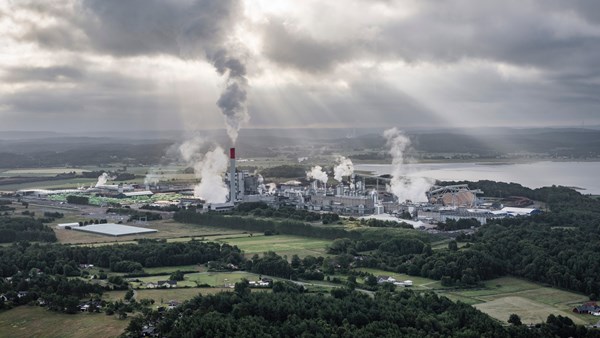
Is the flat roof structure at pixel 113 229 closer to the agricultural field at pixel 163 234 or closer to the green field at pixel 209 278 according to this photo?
the agricultural field at pixel 163 234

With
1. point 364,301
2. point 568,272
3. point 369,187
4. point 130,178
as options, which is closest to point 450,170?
point 369,187

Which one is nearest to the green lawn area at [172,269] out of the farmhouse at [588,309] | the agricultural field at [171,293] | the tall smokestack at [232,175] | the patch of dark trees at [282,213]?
the agricultural field at [171,293]

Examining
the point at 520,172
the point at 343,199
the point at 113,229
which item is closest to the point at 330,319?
the point at 113,229

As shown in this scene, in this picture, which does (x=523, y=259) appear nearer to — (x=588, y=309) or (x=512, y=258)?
(x=512, y=258)

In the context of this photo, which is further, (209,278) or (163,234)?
(163,234)

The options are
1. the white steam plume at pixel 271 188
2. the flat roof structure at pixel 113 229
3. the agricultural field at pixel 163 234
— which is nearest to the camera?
the agricultural field at pixel 163 234

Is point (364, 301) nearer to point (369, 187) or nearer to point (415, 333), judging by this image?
point (415, 333)

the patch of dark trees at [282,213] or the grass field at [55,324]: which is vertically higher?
the patch of dark trees at [282,213]
